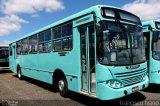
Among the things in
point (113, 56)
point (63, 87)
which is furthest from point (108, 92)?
point (63, 87)

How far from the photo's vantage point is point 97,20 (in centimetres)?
628

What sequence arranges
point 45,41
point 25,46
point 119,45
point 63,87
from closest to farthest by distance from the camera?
point 119,45 < point 63,87 < point 45,41 < point 25,46

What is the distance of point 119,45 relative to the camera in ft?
21.0

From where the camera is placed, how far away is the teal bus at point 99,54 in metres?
6.12

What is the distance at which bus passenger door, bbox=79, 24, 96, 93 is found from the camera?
671cm

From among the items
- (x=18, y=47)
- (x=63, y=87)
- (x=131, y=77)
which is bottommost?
(x=63, y=87)

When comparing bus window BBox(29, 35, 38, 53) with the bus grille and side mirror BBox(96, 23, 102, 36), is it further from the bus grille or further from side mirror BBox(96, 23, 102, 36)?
the bus grille

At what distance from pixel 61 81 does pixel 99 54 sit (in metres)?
2.98

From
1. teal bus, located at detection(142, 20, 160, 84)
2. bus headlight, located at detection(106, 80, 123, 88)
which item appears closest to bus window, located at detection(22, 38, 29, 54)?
teal bus, located at detection(142, 20, 160, 84)

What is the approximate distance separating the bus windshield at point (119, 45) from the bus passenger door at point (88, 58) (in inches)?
22.8

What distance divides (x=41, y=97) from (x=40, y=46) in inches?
117

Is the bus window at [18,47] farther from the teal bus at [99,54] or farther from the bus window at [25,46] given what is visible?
the teal bus at [99,54]

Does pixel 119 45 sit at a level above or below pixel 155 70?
above

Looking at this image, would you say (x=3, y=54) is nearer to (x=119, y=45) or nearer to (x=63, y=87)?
(x=63, y=87)
